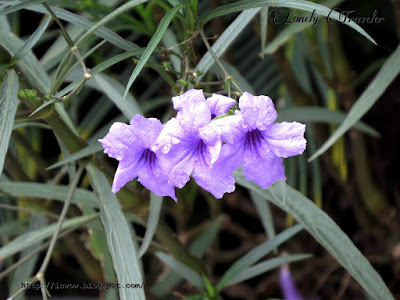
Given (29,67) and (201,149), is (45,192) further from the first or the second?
(201,149)

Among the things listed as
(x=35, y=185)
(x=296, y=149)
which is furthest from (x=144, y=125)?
(x=35, y=185)

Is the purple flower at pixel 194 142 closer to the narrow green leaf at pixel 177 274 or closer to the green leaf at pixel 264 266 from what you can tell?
the green leaf at pixel 264 266

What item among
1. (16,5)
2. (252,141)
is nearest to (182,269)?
(252,141)

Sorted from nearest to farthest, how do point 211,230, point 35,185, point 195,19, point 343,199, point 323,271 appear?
point 195,19 < point 35,185 < point 211,230 < point 323,271 < point 343,199

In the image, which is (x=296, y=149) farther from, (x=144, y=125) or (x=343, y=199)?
(x=343, y=199)

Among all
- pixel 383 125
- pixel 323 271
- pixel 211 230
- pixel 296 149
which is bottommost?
pixel 296 149

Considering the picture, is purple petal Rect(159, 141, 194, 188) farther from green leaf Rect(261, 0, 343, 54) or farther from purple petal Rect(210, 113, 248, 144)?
green leaf Rect(261, 0, 343, 54)
